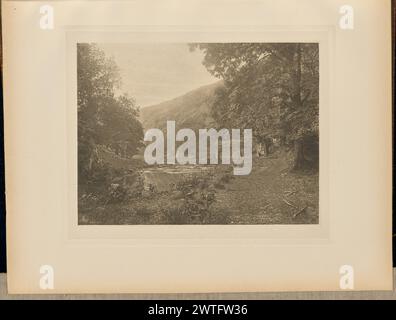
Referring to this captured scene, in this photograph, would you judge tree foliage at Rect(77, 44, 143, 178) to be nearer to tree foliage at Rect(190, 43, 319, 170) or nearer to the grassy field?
the grassy field

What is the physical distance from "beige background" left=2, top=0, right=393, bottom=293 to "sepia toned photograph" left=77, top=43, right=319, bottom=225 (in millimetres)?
78

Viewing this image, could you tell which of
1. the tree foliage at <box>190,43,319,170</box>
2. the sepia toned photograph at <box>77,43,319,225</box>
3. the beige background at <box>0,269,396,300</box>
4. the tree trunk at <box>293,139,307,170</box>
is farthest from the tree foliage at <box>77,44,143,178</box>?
the tree trunk at <box>293,139,307,170</box>

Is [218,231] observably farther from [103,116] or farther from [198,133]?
[103,116]

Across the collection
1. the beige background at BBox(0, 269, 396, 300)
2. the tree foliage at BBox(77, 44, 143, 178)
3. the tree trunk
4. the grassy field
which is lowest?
the beige background at BBox(0, 269, 396, 300)

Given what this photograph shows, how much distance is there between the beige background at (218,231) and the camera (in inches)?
74.9

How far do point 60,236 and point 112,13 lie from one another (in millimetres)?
960

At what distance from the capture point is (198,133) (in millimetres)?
1941

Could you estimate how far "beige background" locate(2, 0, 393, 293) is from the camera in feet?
6.24

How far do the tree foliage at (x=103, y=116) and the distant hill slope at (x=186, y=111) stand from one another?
0.20ft

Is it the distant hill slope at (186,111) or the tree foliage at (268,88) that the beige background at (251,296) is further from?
the distant hill slope at (186,111)

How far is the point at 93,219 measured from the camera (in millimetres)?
1958

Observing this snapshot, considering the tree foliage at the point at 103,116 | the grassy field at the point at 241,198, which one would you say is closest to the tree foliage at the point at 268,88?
the grassy field at the point at 241,198

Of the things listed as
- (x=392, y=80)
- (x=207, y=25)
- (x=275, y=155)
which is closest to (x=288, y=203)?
(x=275, y=155)

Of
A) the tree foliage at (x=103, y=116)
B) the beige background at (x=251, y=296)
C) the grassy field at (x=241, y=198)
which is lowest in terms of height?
the beige background at (x=251, y=296)
